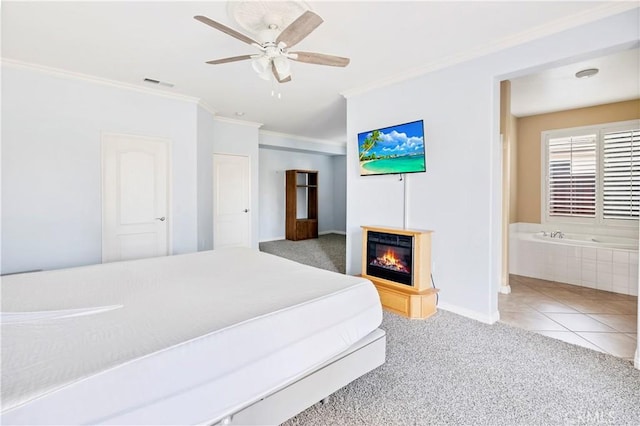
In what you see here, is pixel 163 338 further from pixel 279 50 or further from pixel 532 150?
pixel 532 150

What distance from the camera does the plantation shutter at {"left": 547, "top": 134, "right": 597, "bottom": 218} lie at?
4652 millimetres

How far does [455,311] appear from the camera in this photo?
3.25 m

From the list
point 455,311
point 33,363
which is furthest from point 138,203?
point 455,311

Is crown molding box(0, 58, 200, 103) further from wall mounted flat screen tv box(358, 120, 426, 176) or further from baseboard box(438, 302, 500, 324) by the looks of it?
baseboard box(438, 302, 500, 324)

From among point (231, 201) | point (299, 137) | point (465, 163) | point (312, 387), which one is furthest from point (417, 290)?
point (299, 137)

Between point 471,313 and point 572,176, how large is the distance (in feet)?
11.2

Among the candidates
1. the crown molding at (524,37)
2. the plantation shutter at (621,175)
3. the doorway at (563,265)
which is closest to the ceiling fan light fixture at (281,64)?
the crown molding at (524,37)

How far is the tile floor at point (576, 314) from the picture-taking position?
2619 millimetres

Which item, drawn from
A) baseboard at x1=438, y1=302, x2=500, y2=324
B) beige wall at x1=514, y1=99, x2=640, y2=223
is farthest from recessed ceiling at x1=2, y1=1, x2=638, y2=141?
beige wall at x1=514, y1=99, x2=640, y2=223

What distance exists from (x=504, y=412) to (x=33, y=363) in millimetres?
2307

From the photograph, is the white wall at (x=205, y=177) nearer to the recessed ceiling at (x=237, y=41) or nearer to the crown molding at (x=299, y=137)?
the recessed ceiling at (x=237, y=41)

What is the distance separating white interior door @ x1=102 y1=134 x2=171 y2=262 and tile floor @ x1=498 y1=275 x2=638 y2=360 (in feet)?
14.6

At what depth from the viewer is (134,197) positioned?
13.4 ft

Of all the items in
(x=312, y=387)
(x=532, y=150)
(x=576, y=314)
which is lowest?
(x=576, y=314)
